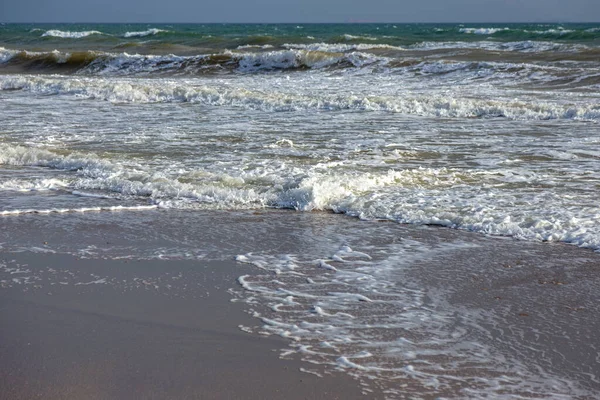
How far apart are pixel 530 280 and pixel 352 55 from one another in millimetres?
23240

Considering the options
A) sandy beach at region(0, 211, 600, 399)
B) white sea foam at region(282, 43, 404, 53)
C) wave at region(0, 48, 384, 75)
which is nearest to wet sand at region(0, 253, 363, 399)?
sandy beach at region(0, 211, 600, 399)

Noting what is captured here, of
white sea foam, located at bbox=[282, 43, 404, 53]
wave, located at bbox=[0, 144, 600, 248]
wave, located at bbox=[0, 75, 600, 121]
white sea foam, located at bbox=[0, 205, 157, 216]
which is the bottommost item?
white sea foam, located at bbox=[0, 205, 157, 216]

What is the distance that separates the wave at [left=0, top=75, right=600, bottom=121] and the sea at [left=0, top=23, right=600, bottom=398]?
0.18ft

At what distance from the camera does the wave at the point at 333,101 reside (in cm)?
1411

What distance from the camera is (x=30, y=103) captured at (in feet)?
56.2

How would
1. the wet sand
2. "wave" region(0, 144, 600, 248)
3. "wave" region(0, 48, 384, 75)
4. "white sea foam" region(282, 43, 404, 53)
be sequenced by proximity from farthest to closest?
1. "white sea foam" region(282, 43, 404, 53)
2. "wave" region(0, 48, 384, 75)
3. "wave" region(0, 144, 600, 248)
4. the wet sand

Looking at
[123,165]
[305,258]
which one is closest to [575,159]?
[305,258]

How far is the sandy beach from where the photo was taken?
3559 millimetres

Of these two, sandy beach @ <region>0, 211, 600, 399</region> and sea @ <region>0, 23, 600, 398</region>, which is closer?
sandy beach @ <region>0, 211, 600, 399</region>

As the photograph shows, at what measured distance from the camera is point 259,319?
437cm

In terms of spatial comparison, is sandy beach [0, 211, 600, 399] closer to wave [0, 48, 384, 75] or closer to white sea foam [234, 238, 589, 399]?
white sea foam [234, 238, 589, 399]

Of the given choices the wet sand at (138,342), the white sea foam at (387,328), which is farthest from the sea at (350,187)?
the wet sand at (138,342)

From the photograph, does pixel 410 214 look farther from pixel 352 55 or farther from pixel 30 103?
pixel 352 55

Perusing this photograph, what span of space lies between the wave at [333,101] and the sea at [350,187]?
0.18 ft
